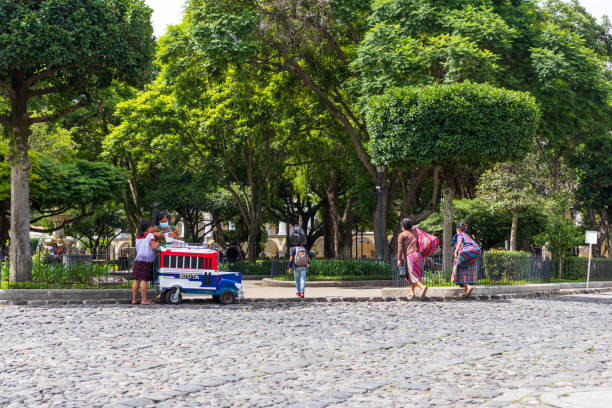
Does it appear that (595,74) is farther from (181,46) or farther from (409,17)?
(181,46)

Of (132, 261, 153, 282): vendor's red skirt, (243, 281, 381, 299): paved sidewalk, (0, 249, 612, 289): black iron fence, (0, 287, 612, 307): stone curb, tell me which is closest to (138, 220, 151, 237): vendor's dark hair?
(132, 261, 153, 282): vendor's red skirt

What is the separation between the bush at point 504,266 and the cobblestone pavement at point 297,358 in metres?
5.84

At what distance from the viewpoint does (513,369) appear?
7.18 meters

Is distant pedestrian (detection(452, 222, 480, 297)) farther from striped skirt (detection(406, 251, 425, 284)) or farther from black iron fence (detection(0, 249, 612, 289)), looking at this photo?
black iron fence (detection(0, 249, 612, 289))

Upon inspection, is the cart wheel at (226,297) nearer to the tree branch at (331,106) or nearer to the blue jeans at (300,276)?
the blue jeans at (300,276)

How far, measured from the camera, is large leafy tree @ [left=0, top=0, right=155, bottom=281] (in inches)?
536

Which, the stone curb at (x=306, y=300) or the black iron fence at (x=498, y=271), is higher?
the black iron fence at (x=498, y=271)

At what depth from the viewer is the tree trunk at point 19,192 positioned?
14656 mm

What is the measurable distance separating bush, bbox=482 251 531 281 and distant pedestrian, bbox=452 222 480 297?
8.24 feet

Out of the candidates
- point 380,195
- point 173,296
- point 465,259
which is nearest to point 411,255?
point 465,259

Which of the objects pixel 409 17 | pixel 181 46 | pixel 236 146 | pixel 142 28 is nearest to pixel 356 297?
pixel 142 28

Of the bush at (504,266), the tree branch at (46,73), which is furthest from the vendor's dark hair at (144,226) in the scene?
the bush at (504,266)

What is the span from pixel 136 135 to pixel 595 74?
1775 cm

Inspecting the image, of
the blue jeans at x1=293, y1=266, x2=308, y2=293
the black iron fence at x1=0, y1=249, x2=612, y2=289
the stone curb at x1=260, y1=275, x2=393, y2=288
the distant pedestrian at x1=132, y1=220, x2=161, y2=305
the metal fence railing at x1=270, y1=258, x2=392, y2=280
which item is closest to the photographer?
the distant pedestrian at x1=132, y1=220, x2=161, y2=305
